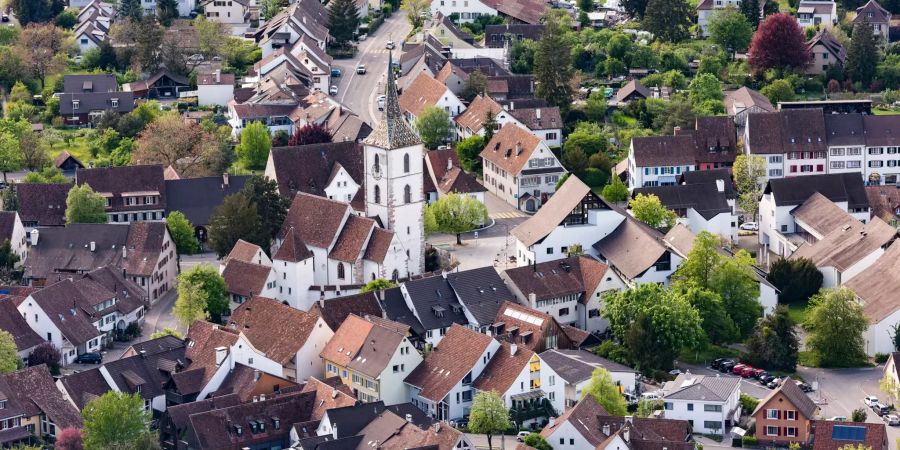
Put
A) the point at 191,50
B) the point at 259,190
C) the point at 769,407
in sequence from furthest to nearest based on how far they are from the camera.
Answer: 1. the point at 191,50
2. the point at 259,190
3. the point at 769,407

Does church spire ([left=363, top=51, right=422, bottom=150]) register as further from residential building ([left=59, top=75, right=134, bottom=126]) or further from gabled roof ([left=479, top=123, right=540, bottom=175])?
residential building ([left=59, top=75, right=134, bottom=126])

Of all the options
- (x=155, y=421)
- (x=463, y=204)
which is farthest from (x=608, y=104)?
(x=155, y=421)

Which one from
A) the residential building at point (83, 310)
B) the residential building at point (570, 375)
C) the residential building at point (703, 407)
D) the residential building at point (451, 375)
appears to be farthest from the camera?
the residential building at point (83, 310)

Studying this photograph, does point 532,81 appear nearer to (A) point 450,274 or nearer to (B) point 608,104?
(B) point 608,104

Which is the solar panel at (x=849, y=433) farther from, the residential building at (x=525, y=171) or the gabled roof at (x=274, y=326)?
the residential building at (x=525, y=171)

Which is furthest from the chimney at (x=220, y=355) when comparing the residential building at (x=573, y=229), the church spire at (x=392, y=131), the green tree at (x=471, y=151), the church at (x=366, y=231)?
the green tree at (x=471, y=151)
